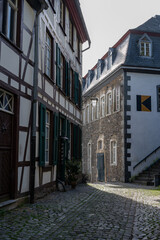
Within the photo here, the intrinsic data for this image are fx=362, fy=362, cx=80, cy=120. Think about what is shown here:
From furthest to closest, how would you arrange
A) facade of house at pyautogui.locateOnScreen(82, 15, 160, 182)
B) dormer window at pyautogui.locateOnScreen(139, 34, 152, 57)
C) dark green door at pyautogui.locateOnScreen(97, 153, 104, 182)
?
1. dark green door at pyautogui.locateOnScreen(97, 153, 104, 182)
2. dormer window at pyautogui.locateOnScreen(139, 34, 152, 57)
3. facade of house at pyautogui.locateOnScreen(82, 15, 160, 182)

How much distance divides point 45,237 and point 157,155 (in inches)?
628

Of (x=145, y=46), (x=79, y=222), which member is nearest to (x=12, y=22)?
(x=79, y=222)

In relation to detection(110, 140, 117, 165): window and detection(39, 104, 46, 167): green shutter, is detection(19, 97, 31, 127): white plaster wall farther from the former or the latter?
detection(110, 140, 117, 165): window

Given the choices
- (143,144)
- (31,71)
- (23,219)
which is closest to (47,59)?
(31,71)

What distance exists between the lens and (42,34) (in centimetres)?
1041

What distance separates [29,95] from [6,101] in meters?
1.31

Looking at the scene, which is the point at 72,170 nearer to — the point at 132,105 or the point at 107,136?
the point at 132,105

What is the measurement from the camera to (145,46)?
861 inches

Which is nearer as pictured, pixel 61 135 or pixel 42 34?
pixel 42 34

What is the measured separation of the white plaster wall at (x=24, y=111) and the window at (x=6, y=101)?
39 centimetres

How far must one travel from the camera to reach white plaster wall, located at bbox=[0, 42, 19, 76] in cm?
714

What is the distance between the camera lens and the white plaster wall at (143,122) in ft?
66.6

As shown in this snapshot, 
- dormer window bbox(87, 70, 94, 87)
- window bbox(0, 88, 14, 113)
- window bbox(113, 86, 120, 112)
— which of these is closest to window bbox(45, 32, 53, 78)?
window bbox(0, 88, 14, 113)

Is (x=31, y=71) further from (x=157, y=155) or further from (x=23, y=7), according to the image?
(x=157, y=155)
